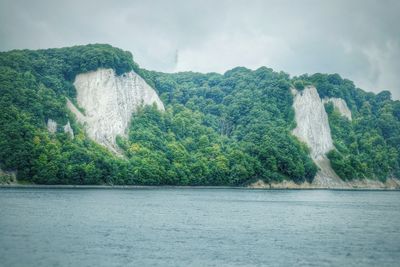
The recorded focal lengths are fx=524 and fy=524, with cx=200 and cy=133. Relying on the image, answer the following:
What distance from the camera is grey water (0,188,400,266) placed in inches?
1534

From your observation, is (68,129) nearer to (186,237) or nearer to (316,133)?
(316,133)

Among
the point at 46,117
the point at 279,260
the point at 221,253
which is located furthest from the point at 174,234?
the point at 46,117

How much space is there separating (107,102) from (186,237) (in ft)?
385

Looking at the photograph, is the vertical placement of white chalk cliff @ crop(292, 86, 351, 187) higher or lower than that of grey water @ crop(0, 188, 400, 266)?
higher

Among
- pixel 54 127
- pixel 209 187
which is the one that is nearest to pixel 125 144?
pixel 54 127

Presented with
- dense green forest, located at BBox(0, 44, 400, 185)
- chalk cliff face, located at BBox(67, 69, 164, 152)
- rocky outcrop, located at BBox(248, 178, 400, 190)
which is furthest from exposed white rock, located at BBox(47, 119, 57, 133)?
rocky outcrop, located at BBox(248, 178, 400, 190)

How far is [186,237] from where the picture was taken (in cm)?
5006

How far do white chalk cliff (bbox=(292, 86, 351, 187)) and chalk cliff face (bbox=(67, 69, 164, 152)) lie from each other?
5872 cm

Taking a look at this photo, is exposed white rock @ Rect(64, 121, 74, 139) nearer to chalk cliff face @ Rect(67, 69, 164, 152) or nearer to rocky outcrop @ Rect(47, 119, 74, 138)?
rocky outcrop @ Rect(47, 119, 74, 138)

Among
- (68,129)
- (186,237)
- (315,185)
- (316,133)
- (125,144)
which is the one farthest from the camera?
(316,133)

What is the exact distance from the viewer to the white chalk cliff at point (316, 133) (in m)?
183

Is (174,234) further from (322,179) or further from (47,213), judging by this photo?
(322,179)

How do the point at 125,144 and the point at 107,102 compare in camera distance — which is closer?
the point at 125,144

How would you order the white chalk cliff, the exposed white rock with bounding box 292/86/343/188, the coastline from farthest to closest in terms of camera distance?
1. the white chalk cliff
2. the exposed white rock with bounding box 292/86/343/188
3. the coastline
